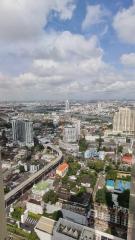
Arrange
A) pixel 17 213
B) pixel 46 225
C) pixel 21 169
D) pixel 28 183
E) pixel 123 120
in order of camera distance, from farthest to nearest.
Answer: pixel 123 120, pixel 21 169, pixel 28 183, pixel 17 213, pixel 46 225

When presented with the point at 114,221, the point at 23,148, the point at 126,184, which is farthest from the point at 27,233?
the point at 23,148

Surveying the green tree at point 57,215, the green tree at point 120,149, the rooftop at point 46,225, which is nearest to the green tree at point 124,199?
the green tree at point 57,215

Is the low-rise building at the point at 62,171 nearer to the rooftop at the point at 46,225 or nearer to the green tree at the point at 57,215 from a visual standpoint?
the green tree at the point at 57,215

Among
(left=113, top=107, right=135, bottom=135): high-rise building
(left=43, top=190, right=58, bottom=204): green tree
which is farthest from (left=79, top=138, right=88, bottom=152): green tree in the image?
(left=43, top=190, right=58, bottom=204): green tree

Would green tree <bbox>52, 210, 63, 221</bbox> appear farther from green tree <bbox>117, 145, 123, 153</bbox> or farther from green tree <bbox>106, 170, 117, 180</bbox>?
green tree <bbox>117, 145, 123, 153</bbox>

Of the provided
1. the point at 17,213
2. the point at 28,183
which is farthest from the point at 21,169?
the point at 17,213

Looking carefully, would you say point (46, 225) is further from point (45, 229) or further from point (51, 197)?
point (51, 197)

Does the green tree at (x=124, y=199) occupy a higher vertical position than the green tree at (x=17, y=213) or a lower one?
higher

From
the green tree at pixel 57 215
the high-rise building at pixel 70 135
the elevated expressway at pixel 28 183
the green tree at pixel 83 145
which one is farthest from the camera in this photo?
the high-rise building at pixel 70 135

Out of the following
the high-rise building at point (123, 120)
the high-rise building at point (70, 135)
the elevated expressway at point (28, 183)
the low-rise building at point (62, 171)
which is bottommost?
the elevated expressway at point (28, 183)

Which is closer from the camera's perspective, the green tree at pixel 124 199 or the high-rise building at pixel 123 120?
the green tree at pixel 124 199
